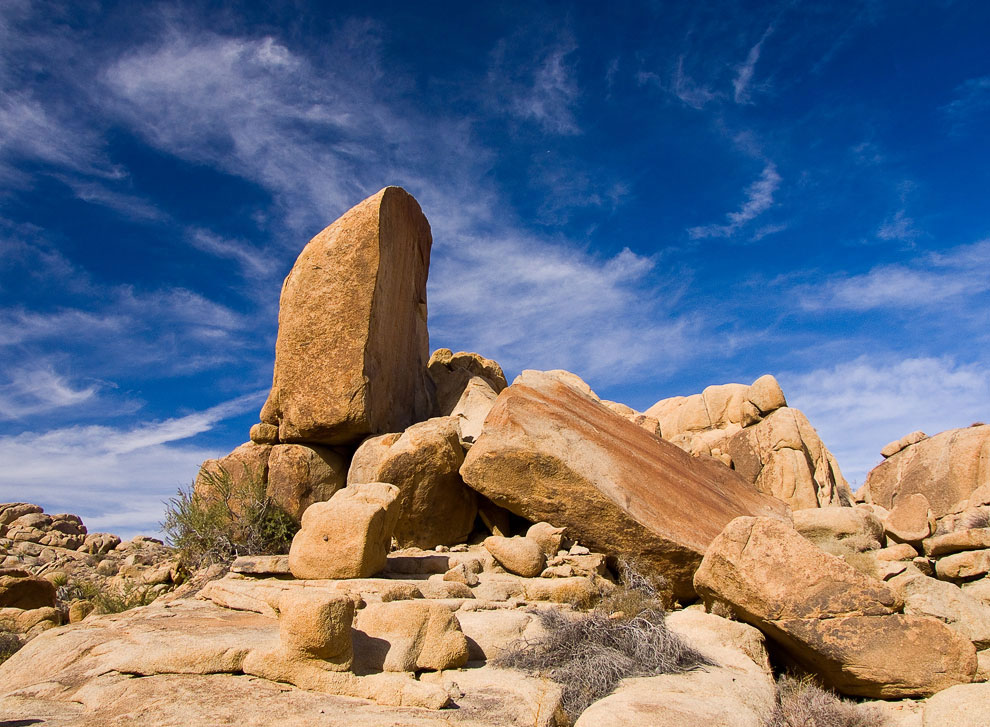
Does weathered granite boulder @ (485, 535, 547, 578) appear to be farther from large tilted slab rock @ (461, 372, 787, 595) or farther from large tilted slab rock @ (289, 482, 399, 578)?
large tilted slab rock @ (289, 482, 399, 578)

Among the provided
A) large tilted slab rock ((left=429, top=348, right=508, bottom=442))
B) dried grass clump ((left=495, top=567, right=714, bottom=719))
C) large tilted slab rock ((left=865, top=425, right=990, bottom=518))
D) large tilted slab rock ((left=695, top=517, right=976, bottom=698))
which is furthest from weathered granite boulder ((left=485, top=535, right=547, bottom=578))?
large tilted slab rock ((left=865, top=425, right=990, bottom=518))

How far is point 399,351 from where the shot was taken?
40.0 feet

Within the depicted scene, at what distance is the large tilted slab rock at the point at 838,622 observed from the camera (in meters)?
6.00

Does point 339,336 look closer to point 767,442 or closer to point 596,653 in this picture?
point 596,653

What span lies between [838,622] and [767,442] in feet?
34.0

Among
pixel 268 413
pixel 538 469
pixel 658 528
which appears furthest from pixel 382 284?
pixel 658 528

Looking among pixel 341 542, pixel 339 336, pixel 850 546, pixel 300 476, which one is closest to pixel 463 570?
pixel 341 542

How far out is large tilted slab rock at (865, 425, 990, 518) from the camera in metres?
12.5

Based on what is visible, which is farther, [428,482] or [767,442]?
[767,442]

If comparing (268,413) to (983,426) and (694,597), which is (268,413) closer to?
(694,597)

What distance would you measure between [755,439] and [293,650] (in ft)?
45.1

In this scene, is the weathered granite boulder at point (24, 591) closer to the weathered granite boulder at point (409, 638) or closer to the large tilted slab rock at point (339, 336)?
the large tilted slab rock at point (339, 336)

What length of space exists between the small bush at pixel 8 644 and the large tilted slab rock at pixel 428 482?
4.32 metres

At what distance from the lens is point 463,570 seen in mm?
7418
